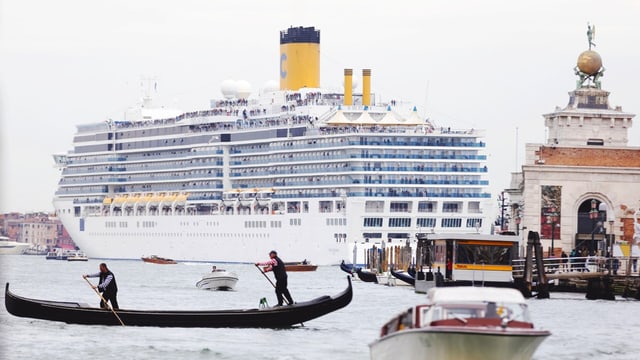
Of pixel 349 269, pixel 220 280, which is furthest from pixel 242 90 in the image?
pixel 220 280

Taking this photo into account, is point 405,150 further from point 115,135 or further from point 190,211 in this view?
point 115,135

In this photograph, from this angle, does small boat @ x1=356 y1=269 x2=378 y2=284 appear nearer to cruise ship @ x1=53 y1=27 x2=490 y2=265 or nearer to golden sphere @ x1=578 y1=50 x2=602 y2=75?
golden sphere @ x1=578 y1=50 x2=602 y2=75

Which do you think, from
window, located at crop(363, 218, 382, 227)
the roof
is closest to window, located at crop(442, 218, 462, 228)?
window, located at crop(363, 218, 382, 227)

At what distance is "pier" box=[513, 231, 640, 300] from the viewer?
2053 inches

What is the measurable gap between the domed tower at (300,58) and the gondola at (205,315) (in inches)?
3760

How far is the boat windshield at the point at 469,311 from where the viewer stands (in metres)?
24.1

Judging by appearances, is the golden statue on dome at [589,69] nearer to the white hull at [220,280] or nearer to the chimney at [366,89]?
the white hull at [220,280]

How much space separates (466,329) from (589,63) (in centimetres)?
5303

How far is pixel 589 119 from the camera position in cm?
7388

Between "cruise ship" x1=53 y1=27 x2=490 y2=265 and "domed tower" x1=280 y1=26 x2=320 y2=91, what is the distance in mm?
112

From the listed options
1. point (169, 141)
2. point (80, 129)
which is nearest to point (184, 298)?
point (169, 141)

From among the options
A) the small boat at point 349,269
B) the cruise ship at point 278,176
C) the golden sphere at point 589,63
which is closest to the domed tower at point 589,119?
the golden sphere at point 589,63

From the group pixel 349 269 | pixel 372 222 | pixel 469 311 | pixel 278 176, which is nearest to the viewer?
pixel 469 311

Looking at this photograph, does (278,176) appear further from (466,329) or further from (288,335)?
(466,329)
